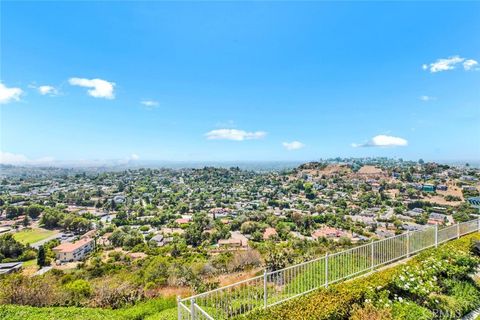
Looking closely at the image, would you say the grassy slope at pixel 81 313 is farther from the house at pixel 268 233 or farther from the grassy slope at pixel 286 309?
the house at pixel 268 233

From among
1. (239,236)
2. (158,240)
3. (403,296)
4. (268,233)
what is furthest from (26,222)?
(403,296)

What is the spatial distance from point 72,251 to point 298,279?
30137 mm

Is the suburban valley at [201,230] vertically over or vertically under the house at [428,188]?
under

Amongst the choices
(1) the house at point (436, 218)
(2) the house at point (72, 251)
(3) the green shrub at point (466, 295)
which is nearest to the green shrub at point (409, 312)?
(3) the green shrub at point (466, 295)

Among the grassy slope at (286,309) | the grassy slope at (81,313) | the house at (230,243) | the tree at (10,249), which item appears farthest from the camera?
the house at (230,243)

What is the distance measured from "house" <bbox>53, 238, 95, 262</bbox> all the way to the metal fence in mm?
28393

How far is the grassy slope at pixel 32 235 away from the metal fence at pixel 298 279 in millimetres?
39702

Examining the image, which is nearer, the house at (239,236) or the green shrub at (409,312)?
the green shrub at (409,312)

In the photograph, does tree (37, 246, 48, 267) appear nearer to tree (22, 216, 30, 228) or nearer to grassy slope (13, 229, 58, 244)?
grassy slope (13, 229, 58, 244)

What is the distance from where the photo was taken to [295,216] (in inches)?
1581

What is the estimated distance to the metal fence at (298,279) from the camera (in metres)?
3.82

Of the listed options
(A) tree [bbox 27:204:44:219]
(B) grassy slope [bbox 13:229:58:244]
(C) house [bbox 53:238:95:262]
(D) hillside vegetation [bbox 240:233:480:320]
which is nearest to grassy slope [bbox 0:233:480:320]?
(D) hillside vegetation [bbox 240:233:480:320]

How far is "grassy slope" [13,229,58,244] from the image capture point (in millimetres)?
33959

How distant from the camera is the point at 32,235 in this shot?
36594 mm
